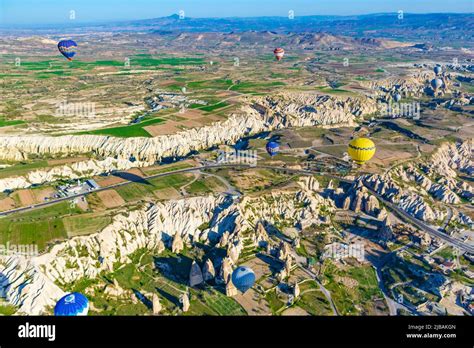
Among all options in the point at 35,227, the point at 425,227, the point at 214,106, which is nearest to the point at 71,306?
the point at 35,227

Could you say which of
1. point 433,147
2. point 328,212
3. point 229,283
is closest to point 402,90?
point 433,147

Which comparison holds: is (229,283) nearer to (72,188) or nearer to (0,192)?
(72,188)

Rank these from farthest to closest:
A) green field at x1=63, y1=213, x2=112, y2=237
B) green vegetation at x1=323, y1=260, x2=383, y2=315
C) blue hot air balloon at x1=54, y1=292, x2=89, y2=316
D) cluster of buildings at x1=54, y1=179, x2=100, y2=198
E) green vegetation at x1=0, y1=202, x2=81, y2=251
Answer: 1. cluster of buildings at x1=54, y1=179, x2=100, y2=198
2. green field at x1=63, y1=213, x2=112, y2=237
3. green vegetation at x1=0, y1=202, x2=81, y2=251
4. green vegetation at x1=323, y1=260, x2=383, y2=315
5. blue hot air balloon at x1=54, y1=292, x2=89, y2=316

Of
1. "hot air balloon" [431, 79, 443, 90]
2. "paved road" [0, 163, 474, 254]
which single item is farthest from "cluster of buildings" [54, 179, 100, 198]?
"hot air balloon" [431, 79, 443, 90]

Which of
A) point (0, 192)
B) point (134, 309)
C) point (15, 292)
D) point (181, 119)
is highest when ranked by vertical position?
point (181, 119)

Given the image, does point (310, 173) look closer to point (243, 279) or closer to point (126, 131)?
point (243, 279)

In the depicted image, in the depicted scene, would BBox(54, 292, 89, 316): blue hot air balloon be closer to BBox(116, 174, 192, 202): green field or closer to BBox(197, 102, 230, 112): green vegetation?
BBox(116, 174, 192, 202): green field

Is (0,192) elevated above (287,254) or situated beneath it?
elevated above
